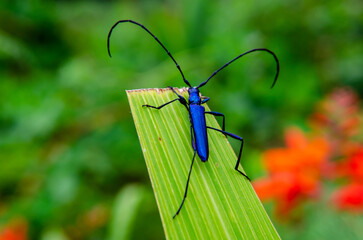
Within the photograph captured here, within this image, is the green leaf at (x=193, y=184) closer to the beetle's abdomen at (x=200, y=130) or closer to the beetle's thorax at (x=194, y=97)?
the beetle's abdomen at (x=200, y=130)

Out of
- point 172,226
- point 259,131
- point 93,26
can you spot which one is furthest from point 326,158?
point 93,26

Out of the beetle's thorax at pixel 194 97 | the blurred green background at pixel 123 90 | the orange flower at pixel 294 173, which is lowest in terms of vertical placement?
the orange flower at pixel 294 173

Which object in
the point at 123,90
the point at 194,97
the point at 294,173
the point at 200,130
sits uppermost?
the point at 123,90

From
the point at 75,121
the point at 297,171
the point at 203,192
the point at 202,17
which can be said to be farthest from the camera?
the point at 202,17

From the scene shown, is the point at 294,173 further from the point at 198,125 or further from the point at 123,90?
the point at 123,90

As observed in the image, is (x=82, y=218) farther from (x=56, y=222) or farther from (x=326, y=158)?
(x=326, y=158)

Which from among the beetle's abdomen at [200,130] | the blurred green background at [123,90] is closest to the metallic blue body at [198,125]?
the beetle's abdomen at [200,130]

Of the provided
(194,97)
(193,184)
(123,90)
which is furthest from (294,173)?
(123,90)
